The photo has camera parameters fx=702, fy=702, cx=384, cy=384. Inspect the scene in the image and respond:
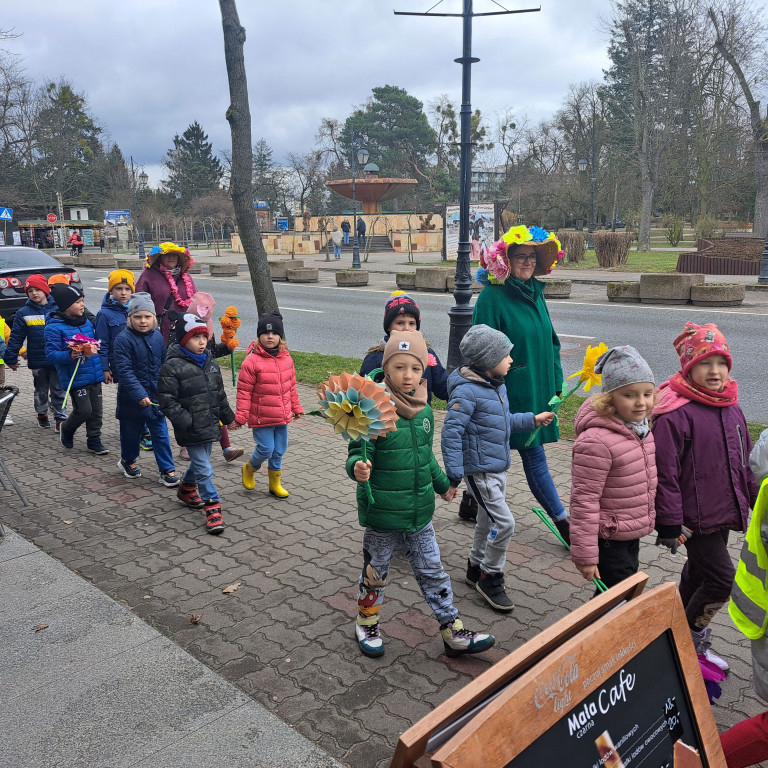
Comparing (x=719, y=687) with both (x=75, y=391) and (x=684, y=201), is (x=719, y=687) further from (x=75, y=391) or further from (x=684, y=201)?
(x=684, y=201)

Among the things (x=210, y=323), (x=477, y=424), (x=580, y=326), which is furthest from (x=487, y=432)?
(x=580, y=326)

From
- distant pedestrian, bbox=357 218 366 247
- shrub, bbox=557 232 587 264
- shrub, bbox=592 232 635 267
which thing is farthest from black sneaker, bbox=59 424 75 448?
distant pedestrian, bbox=357 218 366 247

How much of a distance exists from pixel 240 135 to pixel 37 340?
11.2 ft

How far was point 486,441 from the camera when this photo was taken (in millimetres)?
3836

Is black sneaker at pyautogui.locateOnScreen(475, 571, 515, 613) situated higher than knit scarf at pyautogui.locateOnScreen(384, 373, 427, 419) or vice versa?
knit scarf at pyautogui.locateOnScreen(384, 373, 427, 419)

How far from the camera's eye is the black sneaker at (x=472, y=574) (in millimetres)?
4188

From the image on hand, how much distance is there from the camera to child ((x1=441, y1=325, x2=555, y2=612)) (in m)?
3.73

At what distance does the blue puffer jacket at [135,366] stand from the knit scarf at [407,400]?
3.13 m

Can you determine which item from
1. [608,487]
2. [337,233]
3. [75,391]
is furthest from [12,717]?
[337,233]

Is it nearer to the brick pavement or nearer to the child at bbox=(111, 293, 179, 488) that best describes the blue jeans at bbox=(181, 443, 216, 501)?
the brick pavement

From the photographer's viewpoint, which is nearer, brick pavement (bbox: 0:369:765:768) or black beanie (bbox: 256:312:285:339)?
brick pavement (bbox: 0:369:765:768)

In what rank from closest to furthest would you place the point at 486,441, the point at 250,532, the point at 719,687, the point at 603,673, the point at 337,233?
the point at 603,673 → the point at 719,687 → the point at 486,441 → the point at 250,532 → the point at 337,233

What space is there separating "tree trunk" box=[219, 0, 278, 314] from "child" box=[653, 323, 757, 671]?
20.1ft

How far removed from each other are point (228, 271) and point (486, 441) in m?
27.6
